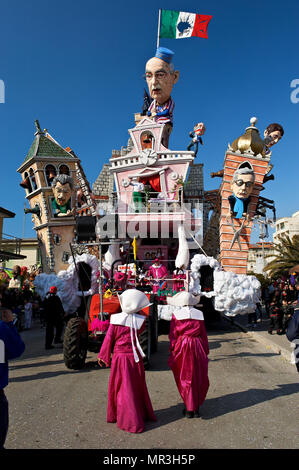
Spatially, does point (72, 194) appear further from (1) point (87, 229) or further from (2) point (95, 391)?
(2) point (95, 391)

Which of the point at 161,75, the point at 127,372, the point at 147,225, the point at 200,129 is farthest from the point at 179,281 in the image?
the point at 161,75

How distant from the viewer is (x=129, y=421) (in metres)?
3.96

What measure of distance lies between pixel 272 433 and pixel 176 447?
1.15 meters

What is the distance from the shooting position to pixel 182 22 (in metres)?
18.1

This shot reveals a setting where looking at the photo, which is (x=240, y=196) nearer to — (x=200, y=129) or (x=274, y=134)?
(x=274, y=134)

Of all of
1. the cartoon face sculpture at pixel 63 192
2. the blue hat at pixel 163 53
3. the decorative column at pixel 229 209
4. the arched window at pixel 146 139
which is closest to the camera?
the decorative column at pixel 229 209

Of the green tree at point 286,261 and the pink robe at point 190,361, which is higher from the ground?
the green tree at point 286,261

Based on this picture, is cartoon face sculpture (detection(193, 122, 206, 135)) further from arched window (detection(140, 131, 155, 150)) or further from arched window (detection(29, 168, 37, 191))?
arched window (detection(29, 168, 37, 191))

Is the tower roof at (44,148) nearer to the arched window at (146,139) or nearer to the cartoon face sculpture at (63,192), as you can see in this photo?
the cartoon face sculpture at (63,192)

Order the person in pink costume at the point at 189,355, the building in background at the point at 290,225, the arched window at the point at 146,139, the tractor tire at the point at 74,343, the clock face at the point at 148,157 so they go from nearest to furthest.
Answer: the person in pink costume at the point at 189,355 → the tractor tire at the point at 74,343 → the clock face at the point at 148,157 → the arched window at the point at 146,139 → the building in background at the point at 290,225

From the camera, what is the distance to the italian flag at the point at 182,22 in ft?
58.0

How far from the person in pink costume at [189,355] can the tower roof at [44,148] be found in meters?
15.5

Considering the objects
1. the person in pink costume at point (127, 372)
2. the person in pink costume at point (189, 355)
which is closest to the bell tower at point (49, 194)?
the person in pink costume at point (189, 355)

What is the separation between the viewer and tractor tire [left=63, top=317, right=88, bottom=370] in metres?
6.50
